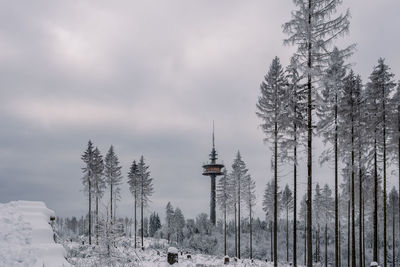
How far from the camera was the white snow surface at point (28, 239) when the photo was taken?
896 centimetres

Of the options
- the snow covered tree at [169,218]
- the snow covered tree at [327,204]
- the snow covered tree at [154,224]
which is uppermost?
the snow covered tree at [327,204]

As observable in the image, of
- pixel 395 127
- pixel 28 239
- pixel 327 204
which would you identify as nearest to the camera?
pixel 28 239

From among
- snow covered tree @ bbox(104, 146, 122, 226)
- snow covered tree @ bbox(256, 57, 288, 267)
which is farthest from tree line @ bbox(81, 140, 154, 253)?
snow covered tree @ bbox(256, 57, 288, 267)

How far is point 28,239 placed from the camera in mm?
9961

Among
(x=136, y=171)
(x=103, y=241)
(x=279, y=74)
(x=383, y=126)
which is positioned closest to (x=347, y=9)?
(x=279, y=74)

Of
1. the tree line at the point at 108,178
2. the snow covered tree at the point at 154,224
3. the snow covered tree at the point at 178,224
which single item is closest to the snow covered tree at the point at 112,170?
the tree line at the point at 108,178

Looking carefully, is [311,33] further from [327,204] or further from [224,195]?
[327,204]

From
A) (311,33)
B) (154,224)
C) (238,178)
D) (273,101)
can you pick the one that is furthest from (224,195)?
(154,224)

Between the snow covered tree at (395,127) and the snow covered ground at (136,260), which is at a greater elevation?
the snow covered tree at (395,127)

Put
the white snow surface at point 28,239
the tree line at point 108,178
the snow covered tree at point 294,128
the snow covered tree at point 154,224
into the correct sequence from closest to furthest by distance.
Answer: the white snow surface at point 28,239 < the snow covered tree at point 294,128 < the tree line at point 108,178 < the snow covered tree at point 154,224

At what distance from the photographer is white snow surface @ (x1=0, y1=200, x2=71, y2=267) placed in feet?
29.4

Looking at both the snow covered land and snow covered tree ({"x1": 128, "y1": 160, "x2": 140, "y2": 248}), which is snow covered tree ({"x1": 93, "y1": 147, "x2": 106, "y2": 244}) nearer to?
snow covered tree ({"x1": 128, "y1": 160, "x2": 140, "y2": 248})

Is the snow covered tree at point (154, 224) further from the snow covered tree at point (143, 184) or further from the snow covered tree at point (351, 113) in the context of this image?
the snow covered tree at point (351, 113)

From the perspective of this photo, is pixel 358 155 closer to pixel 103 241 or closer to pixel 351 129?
pixel 351 129
